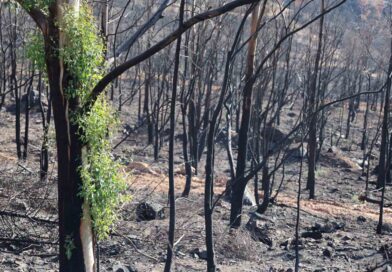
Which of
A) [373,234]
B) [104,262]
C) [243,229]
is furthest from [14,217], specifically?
[373,234]

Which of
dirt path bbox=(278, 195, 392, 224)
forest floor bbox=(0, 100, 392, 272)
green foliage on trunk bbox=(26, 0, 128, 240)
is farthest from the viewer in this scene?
dirt path bbox=(278, 195, 392, 224)

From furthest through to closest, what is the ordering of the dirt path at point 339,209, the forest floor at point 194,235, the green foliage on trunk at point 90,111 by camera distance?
1. the dirt path at point 339,209
2. the forest floor at point 194,235
3. the green foliage on trunk at point 90,111

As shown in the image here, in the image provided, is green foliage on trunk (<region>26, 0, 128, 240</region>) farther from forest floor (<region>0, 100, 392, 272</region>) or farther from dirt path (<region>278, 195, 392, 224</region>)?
dirt path (<region>278, 195, 392, 224</region>)

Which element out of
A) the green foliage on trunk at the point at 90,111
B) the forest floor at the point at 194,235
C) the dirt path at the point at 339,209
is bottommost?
the dirt path at the point at 339,209

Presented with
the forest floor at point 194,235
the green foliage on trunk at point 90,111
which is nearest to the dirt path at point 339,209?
the forest floor at point 194,235

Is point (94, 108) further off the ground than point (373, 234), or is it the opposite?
point (94, 108)

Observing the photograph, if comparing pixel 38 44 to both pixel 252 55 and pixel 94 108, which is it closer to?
pixel 94 108

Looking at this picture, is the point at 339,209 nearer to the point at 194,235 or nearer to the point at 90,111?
the point at 194,235

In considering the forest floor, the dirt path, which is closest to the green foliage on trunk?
the forest floor

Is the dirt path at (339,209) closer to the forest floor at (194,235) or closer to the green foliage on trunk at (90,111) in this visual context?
the forest floor at (194,235)

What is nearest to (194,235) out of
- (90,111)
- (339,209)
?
(90,111)

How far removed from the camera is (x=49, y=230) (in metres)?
9.38

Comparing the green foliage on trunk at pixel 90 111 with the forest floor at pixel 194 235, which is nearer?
the green foliage on trunk at pixel 90 111

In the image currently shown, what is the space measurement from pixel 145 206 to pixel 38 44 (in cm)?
717
